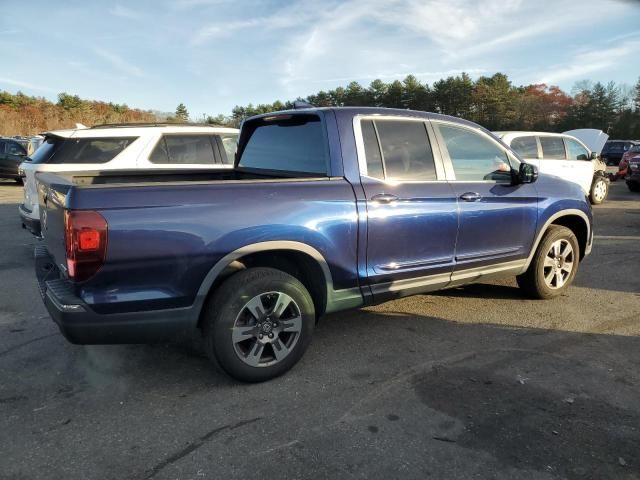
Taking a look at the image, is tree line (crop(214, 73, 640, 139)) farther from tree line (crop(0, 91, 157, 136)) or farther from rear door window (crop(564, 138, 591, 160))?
rear door window (crop(564, 138, 591, 160))

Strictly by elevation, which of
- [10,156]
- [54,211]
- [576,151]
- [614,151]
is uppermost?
[614,151]

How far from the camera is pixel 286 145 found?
4.16 metres

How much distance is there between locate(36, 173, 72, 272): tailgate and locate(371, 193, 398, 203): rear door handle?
80.2 inches

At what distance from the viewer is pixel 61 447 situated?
8.62 ft

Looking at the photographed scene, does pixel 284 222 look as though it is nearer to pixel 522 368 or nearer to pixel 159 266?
pixel 159 266

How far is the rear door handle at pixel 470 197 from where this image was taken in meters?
4.15

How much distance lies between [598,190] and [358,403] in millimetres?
12225

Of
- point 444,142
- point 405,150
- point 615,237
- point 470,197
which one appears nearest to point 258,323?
point 405,150

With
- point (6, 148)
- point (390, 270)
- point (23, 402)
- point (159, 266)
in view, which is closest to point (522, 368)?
point (390, 270)

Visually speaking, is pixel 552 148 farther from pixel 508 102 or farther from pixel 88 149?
pixel 508 102

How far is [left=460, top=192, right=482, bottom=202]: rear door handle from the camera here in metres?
4.15

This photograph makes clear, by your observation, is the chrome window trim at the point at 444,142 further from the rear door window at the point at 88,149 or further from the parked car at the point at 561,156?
the parked car at the point at 561,156

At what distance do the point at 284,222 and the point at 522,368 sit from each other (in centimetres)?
201

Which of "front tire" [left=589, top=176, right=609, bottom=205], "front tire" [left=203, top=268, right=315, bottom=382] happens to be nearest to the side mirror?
"front tire" [left=203, top=268, right=315, bottom=382]
